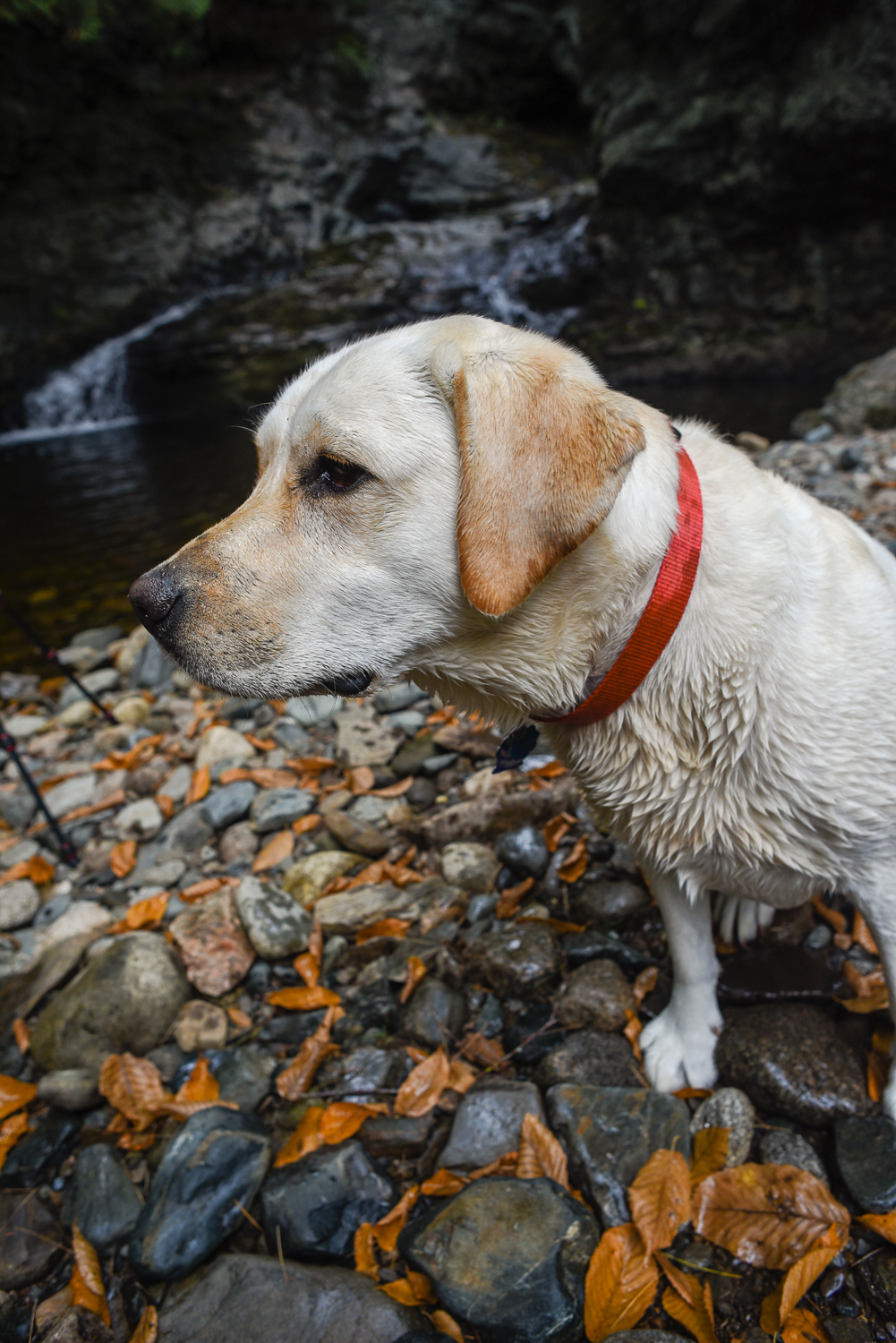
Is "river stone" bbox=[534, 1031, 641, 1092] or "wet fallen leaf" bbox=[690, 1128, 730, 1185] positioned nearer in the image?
"wet fallen leaf" bbox=[690, 1128, 730, 1185]

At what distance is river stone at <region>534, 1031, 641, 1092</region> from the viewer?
85.2 inches

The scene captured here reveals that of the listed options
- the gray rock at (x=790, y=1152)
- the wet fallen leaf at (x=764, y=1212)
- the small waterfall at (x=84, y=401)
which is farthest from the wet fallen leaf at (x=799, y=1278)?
the small waterfall at (x=84, y=401)

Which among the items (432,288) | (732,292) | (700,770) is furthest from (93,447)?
(700,770)

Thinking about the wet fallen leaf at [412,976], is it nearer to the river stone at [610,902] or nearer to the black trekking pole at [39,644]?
the river stone at [610,902]

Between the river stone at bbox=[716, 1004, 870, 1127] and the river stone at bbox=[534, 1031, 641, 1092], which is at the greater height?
the river stone at bbox=[716, 1004, 870, 1127]

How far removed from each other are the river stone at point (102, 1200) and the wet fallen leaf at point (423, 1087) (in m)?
0.84

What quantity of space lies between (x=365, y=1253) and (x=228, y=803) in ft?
7.73

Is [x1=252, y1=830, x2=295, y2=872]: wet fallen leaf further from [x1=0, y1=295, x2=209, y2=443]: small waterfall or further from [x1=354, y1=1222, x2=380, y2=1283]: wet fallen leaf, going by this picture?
[x1=0, y1=295, x2=209, y2=443]: small waterfall

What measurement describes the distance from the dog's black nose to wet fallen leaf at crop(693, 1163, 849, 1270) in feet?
6.77

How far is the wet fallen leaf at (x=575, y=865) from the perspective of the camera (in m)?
2.84

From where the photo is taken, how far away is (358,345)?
194cm

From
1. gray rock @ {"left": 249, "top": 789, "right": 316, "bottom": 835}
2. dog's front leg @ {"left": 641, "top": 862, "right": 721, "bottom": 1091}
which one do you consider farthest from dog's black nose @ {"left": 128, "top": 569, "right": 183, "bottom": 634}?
Result: gray rock @ {"left": 249, "top": 789, "right": 316, "bottom": 835}

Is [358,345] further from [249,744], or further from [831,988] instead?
[249,744]

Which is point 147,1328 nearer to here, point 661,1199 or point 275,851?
point 661,1199
